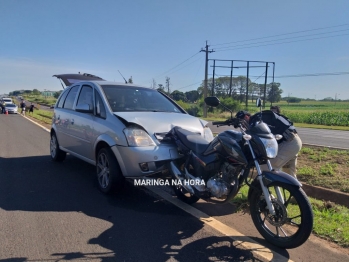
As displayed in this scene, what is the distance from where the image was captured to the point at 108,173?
5.06m

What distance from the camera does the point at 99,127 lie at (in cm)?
532

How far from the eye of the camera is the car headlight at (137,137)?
183 inches

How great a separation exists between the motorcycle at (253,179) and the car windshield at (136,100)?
4.85 ft

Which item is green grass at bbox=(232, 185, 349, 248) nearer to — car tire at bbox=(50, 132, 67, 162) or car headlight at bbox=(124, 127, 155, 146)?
car headlight at bbox=(124, 127, 155, 146)

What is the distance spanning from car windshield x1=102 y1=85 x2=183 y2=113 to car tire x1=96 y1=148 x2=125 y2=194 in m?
0.76

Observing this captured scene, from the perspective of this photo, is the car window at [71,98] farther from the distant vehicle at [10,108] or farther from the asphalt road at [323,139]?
the distant vehicle at [10,108]

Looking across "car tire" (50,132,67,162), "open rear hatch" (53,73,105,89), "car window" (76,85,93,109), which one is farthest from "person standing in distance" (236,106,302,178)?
"open rear hatch" (53,73,105,89)

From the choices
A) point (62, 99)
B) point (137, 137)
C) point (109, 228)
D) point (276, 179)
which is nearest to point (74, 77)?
point (62, 99)

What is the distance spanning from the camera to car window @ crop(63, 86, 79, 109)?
680cm

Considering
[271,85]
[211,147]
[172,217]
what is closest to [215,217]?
[172,217]

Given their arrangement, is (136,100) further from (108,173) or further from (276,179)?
(276,179)

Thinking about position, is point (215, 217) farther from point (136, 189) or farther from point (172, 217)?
point (136, 189)

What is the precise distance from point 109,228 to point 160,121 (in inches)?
72.1

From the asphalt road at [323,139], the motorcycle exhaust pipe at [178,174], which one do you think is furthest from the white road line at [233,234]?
the asphalt road at [323,139]
